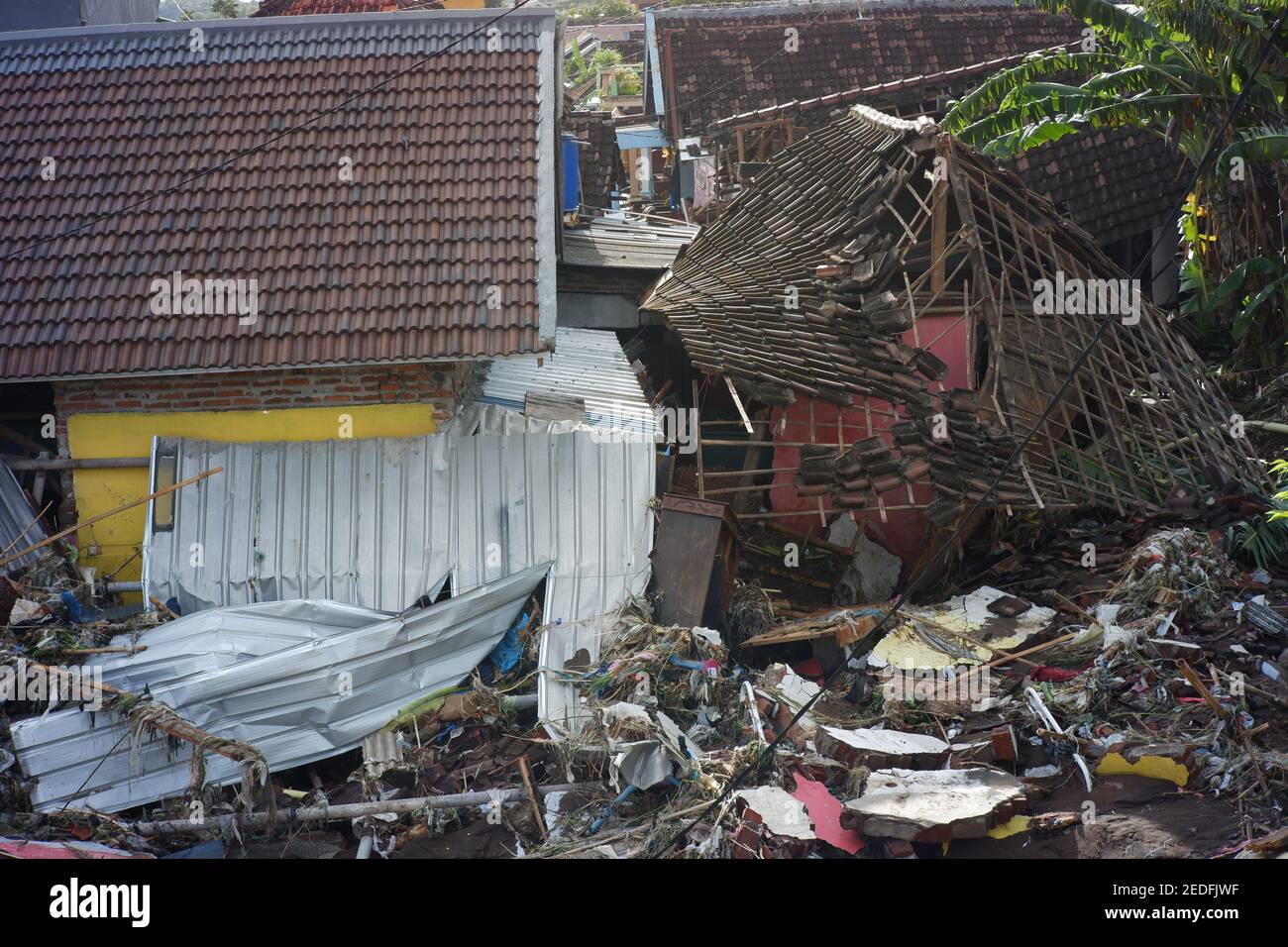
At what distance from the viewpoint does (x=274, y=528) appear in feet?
28.5

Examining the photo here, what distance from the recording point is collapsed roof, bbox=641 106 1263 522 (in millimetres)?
9375

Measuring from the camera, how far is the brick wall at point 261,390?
9.05m

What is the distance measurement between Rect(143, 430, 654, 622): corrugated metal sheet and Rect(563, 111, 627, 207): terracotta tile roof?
30.3ft

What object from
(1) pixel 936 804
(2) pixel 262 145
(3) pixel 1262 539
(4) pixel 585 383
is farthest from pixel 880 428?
(2) pixel 262 145

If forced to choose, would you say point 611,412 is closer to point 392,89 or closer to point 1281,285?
point 392,89

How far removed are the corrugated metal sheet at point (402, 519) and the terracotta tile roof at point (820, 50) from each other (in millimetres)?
15055

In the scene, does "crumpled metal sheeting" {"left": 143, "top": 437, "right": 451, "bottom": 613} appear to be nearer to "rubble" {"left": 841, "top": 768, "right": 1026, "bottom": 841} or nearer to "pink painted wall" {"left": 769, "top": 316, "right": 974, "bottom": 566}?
"pink painted wall" {"left": 769, "top": 316, "right": 974, "bottom": 566}

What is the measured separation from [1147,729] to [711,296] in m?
6.75

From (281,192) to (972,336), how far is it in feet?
22.2

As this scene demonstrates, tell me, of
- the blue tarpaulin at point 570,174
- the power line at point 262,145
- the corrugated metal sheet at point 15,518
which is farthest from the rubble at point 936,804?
the blue tarpaulin at point 570,174
